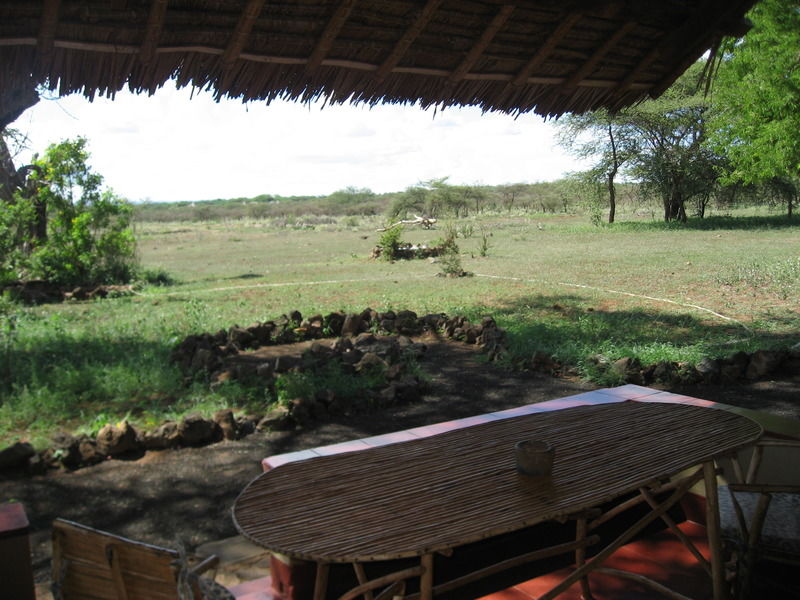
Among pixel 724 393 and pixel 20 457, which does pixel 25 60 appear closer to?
pixel 20 457

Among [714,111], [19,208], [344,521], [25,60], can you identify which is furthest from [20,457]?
[714,111]

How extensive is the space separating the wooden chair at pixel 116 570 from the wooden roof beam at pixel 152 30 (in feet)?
5.58

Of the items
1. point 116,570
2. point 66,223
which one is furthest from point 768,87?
point 66,223

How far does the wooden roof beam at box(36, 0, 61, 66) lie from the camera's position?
89.4 inches

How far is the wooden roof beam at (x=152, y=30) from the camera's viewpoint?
240cm

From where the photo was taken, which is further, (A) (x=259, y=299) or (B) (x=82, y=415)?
(A) (x=259, y=299)

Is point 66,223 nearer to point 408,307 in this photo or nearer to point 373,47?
point 408,307

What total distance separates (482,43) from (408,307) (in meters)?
6.60

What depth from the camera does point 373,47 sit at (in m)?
3.00

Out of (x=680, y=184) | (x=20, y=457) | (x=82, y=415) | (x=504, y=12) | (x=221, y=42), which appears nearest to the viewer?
(x=221, y=42)

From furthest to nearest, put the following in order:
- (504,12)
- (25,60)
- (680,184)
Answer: (680,184), (504,12), (25,60)

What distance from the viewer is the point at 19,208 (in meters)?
10.8

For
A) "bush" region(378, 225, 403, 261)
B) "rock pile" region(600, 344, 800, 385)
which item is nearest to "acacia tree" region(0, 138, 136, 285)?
"bush" region(378, 225, 403, 261)

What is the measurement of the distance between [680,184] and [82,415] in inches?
1008
